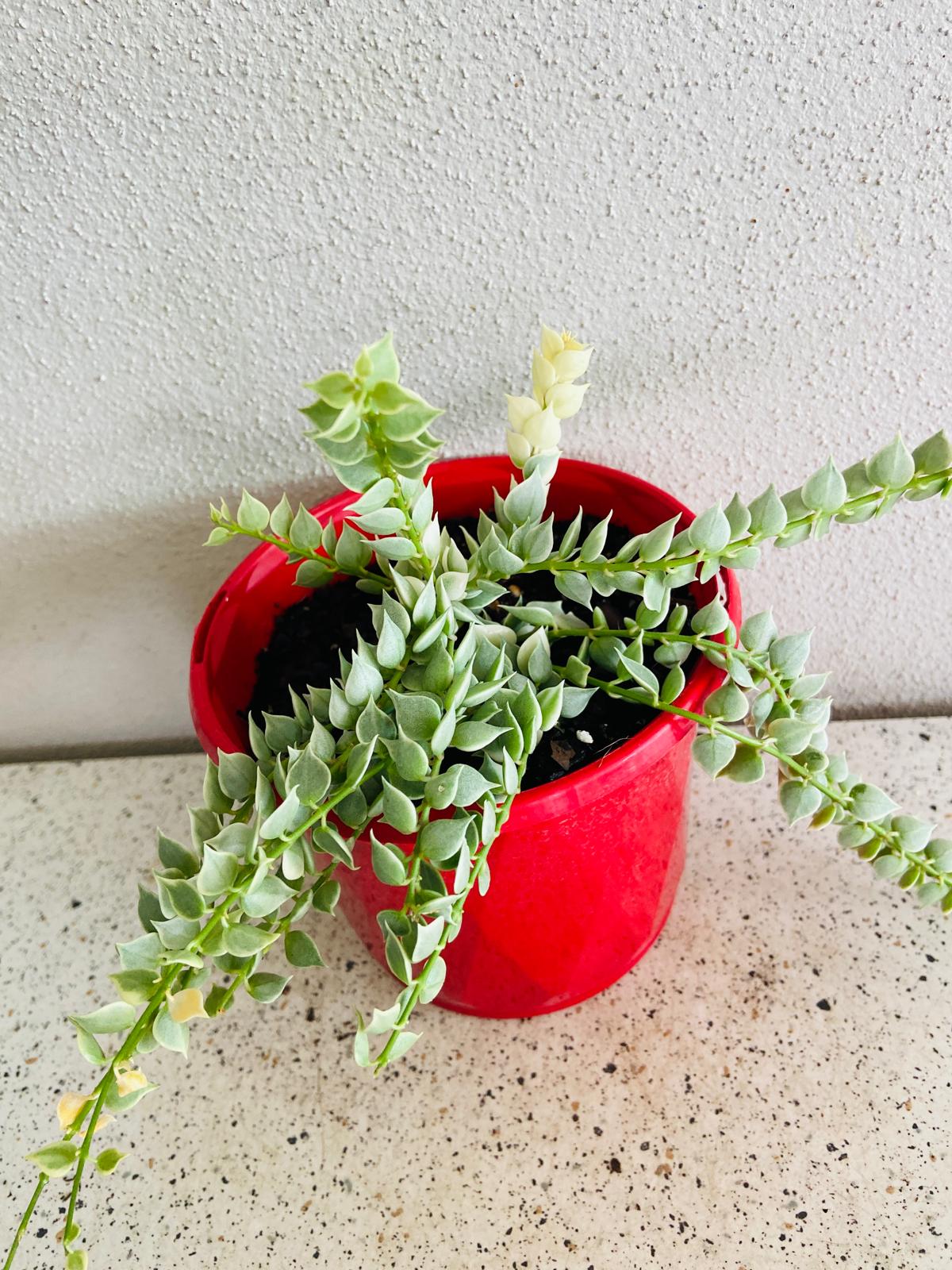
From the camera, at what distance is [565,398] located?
0.53 m

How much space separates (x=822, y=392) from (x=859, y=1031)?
0.48m

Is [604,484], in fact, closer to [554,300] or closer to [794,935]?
[554,300]

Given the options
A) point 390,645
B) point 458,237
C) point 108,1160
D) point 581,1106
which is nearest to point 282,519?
point 390,645

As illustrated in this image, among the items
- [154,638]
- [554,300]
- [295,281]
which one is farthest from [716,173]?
[154,638]

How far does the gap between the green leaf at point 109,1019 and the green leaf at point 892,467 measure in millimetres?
459

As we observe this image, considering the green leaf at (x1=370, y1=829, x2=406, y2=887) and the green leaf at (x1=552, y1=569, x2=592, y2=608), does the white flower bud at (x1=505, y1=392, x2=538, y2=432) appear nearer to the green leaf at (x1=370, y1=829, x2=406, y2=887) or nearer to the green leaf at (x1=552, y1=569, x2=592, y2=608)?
the green leaf at (x1=552, y1=569, x2=592, y2=608)

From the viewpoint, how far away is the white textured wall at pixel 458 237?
0.54 meters

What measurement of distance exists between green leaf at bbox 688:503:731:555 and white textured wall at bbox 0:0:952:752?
0.71 feet

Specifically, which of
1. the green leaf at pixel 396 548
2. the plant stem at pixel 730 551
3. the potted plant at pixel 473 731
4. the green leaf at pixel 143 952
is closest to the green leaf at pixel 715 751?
the potted plant at pixel 473 731

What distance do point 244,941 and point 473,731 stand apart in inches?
5.9

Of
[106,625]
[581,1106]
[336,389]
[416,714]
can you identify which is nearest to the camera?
[336,389]

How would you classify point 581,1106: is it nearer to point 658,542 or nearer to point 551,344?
point 658,542

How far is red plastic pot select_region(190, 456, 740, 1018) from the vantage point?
21.5 inches

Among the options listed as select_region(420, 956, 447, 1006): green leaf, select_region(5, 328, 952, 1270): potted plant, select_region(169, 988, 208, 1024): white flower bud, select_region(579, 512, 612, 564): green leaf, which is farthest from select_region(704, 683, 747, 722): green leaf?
select_region(169, 988, 208, 1024): white flower bud
